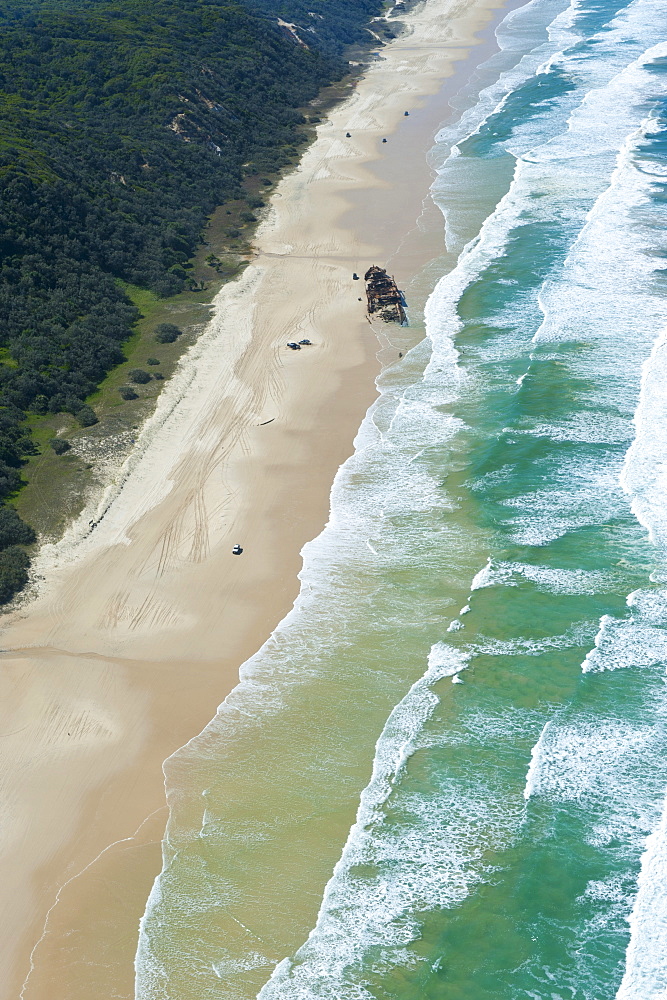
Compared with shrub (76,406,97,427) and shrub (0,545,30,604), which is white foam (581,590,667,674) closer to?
shrub (0,545,30,604)

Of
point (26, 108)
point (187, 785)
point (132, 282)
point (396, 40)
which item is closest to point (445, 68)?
point (396, 40)

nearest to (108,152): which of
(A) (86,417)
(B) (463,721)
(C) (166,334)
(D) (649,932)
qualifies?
(C) (166,334)

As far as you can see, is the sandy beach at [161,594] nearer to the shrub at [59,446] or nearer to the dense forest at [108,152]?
the shrub at [59,446]

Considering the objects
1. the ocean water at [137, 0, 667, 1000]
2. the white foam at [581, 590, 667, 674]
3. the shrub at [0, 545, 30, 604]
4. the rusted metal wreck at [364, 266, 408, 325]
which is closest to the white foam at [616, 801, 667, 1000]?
the ocean water at [137, 0, 667, 1000]

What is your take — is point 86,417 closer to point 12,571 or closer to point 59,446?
point 59,446

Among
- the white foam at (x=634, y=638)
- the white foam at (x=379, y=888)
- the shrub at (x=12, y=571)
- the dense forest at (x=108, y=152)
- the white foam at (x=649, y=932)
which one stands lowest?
the white foam at (x=649, y=932)

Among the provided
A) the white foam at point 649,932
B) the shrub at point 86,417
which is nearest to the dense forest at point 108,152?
the shrub at point 86,417
